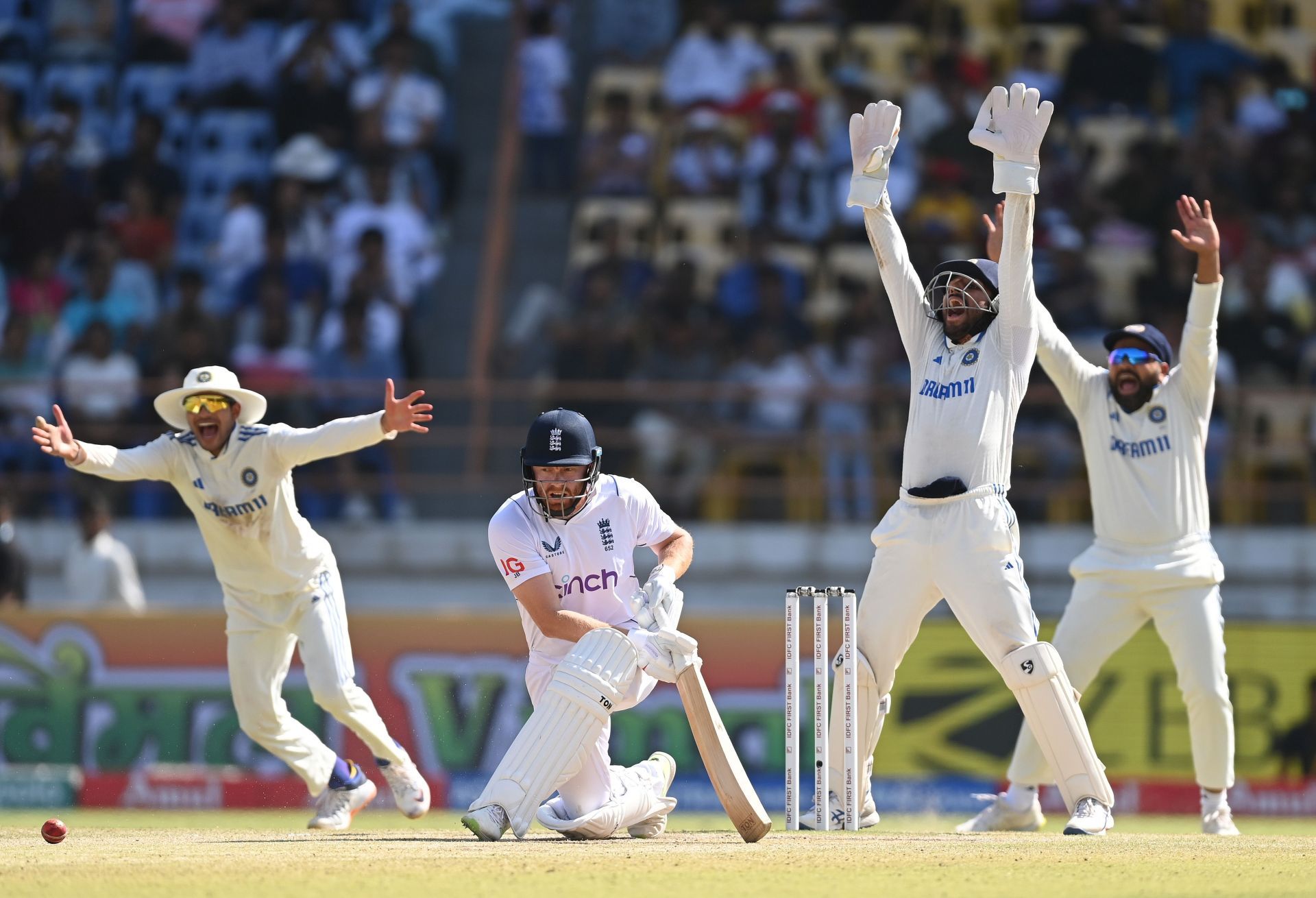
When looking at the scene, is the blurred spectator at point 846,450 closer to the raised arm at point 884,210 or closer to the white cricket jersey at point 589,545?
the raised arm at point 884,210

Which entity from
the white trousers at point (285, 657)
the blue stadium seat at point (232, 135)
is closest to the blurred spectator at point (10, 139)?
the blue stadium seat at point (232, 135)

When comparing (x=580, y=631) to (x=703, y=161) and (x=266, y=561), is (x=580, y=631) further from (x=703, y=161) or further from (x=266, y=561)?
(x=703, y=161)

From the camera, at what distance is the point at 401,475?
45.0ft

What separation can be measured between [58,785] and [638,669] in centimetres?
649

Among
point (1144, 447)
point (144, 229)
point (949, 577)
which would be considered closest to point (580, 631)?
point (949, 577)

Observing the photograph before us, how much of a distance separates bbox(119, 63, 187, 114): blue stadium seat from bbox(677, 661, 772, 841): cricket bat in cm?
1157

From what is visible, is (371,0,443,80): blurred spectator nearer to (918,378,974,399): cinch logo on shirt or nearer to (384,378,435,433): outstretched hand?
(384,378,435,433): outstretched hand

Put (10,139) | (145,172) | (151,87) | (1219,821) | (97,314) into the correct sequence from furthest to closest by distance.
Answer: (151,87) < (10,139) < (145,172) < (97,314) < (1219,821)

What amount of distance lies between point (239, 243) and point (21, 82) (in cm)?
355

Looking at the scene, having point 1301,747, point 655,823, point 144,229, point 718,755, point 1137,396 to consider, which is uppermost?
point 144,229

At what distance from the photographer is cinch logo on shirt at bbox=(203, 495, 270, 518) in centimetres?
859

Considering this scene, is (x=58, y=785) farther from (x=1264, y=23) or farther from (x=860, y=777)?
(x=1264, y=23)

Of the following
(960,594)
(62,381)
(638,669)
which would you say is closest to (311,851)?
(638,669)

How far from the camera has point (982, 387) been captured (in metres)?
7.57
